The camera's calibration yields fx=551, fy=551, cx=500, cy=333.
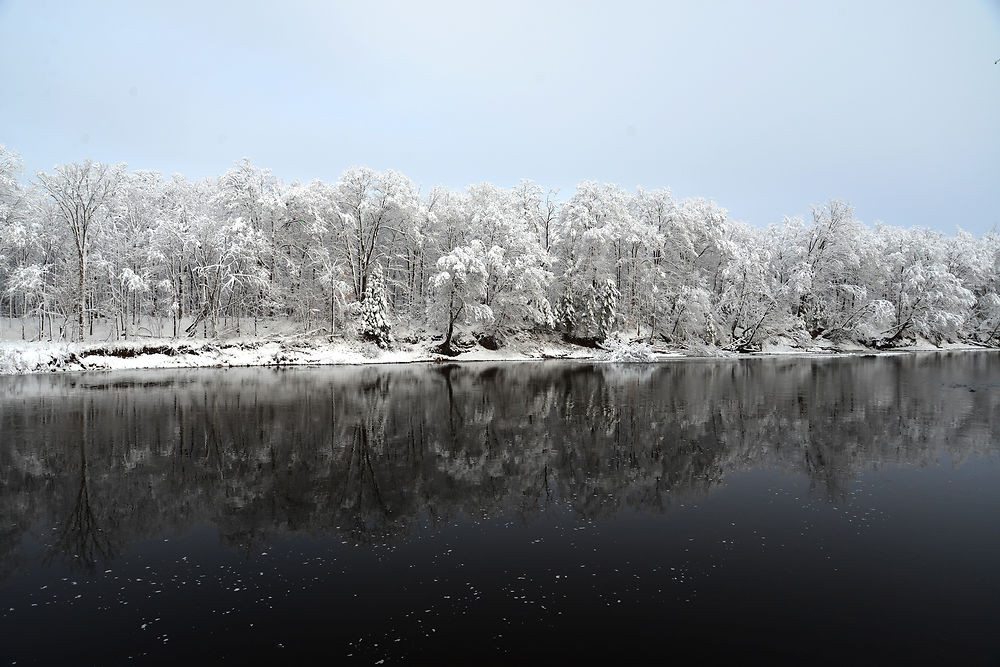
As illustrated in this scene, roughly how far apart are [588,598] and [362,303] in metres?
47.5

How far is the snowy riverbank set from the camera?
37969 millimetres

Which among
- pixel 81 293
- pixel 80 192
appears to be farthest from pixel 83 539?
pixel 80 192

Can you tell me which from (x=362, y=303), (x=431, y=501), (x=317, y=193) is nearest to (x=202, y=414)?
(x=431, y=501)

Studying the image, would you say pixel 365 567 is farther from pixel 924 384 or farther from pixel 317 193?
pixel 317 193

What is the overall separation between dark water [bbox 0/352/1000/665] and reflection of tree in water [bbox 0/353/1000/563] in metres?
0.12

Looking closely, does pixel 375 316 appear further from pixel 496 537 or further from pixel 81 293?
pixel 496 537

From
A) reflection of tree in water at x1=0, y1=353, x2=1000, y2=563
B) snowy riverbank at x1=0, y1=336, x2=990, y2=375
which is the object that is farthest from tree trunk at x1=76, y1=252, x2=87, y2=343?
reflection of tree in water at x1=0, y1=353, x2=1000, y2=563

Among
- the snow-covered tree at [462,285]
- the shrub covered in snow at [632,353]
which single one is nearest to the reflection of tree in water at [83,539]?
the snow-covered tree at [462,285]

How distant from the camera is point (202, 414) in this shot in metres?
22.0

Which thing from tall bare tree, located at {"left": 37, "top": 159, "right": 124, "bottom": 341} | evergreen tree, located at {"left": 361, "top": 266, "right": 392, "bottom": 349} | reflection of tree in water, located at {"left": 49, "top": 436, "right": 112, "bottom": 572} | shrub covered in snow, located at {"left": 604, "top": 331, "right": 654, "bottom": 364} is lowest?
reflection of tree in water, located at {"left": 49, "top": 436, "right": 112, "bottom": 572}

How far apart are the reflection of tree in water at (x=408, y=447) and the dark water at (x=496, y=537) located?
120 millimetres

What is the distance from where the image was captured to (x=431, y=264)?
6694 cm

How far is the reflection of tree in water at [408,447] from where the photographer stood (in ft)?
38.0

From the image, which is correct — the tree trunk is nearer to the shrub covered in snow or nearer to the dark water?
the dark water
